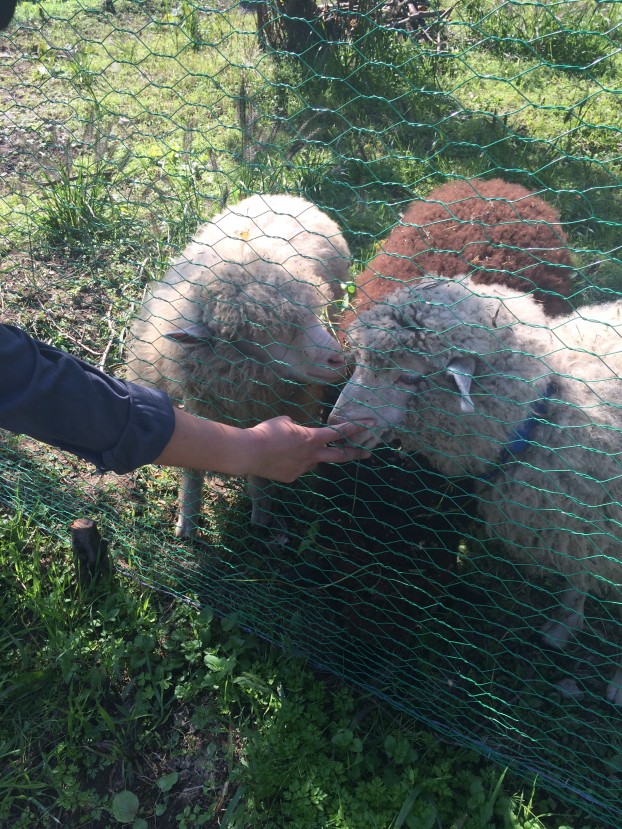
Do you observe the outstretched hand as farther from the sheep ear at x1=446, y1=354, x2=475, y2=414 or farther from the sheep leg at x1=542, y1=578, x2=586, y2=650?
the sheep leg at x1=542, y1=578, x2=586, y2=650

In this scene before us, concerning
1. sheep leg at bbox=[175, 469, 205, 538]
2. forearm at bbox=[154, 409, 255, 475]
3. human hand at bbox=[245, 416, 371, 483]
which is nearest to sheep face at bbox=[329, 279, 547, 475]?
human hand at bbox=[245, 416, 371, 483]

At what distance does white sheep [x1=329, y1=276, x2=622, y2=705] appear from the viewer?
2342 millimetres

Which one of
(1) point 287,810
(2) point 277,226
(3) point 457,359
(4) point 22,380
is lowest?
(1) point 287,810

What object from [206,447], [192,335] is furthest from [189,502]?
[206,447]

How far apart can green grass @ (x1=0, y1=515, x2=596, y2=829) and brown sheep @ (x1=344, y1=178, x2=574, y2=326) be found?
156 cm

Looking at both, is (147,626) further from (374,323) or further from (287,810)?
(374,323)

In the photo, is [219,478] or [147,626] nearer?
[147,626]

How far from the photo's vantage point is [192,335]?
2.69 m

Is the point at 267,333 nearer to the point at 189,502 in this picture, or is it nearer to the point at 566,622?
the point at 189,502

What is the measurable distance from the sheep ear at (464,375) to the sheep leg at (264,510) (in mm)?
1096

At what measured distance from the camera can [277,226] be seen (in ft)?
10.1

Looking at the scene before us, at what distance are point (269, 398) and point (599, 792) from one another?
1926 mm

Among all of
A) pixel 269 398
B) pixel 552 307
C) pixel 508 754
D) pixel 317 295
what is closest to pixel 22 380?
pixel 269 398

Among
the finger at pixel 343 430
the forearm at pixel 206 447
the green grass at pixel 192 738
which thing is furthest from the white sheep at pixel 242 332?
the green grass at pixel 192 738
